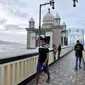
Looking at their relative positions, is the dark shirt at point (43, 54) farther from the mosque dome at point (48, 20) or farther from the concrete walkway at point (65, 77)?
the mosque dome at point (48, 20)

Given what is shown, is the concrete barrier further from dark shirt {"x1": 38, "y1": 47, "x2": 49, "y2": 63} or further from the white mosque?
the white mosque

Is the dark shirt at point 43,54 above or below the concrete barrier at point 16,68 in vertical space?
above

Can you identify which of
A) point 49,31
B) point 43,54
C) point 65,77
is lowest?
point 65,77

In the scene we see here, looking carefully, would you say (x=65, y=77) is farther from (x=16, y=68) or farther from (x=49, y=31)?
(x=49, y=31)

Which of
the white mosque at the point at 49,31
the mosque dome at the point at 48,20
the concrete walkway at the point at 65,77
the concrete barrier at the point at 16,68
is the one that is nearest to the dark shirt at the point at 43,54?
the concrete barrier at the point at 16,68

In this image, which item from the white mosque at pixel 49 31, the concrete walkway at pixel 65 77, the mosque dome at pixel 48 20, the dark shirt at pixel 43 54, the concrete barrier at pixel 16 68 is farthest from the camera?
the mosque dome at pixel 48 20

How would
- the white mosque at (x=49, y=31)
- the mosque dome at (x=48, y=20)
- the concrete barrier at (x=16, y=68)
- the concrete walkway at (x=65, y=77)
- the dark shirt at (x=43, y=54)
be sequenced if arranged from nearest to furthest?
the concrete barrier at (x=16, y=68) < the dark shirt at (x=43, y=54) < the concrete walkway at (x=65, y=77) < the white mosque at (x=49, y=31) < the mosque dome at (x=48, y=20)

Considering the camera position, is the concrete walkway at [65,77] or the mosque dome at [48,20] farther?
the mosque dome at [48,20]

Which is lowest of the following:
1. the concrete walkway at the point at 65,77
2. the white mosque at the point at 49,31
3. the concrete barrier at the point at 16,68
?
the concrete walkway at the point at 65,77

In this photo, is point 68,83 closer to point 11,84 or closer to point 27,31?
point 11,84

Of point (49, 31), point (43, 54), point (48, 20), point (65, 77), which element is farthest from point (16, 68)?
point (48, 20)

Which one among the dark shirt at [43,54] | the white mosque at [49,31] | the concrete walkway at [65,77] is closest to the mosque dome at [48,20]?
the white mosque at [49,31]

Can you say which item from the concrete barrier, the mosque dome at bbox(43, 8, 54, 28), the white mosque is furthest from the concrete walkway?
the mosque dome at bbox(43, 8, 54, 28)

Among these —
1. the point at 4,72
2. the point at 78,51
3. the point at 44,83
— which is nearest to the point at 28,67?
the point at 44,83
